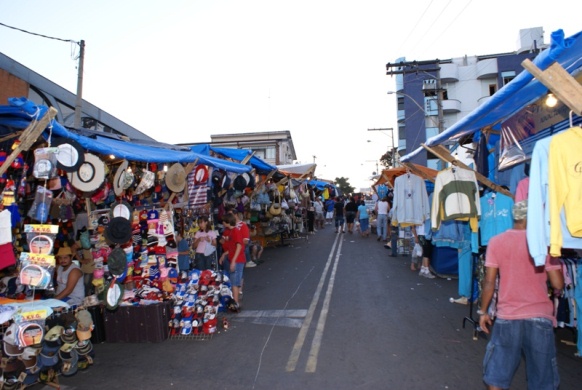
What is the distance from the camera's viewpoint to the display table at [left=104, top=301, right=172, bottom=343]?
5867 mm

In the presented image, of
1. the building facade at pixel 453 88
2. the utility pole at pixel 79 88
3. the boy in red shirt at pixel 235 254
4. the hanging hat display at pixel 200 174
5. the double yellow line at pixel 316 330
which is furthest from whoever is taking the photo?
the building facade at pixel 453 88

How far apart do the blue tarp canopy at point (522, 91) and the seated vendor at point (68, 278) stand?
18.0ft

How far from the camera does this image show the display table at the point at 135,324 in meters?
5.87

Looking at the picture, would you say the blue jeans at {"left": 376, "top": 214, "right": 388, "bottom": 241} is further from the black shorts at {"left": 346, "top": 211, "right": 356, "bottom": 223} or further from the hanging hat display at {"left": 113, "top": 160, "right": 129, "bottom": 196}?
the hanging hat display at {"left": 113, "top": 160, "right": 129, "bottom": 196}

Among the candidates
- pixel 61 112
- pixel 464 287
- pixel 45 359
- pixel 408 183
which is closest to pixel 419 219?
pixel 408 183

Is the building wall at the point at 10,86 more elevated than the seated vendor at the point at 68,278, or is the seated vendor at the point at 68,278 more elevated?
the building wall at the point at 10,86

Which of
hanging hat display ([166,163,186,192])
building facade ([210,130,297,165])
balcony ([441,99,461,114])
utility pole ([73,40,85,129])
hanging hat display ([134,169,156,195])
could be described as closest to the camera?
hanging hat display ([134,169,156,195])

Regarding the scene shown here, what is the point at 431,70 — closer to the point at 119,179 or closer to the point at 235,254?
the point at 235,254

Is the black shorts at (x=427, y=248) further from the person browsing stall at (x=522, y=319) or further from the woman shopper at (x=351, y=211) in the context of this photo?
the woman shopper at (x=351, y=211)

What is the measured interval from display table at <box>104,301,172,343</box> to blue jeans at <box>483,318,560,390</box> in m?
4.53

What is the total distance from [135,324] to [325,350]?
9.55 ft

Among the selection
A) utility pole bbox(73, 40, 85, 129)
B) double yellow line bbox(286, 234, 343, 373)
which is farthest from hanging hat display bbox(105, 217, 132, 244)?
utility pole bbox(73, 40, 85, 129)

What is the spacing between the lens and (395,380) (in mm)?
4332

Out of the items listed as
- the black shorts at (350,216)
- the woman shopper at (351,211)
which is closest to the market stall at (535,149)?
the woman shopper at (351,211)
